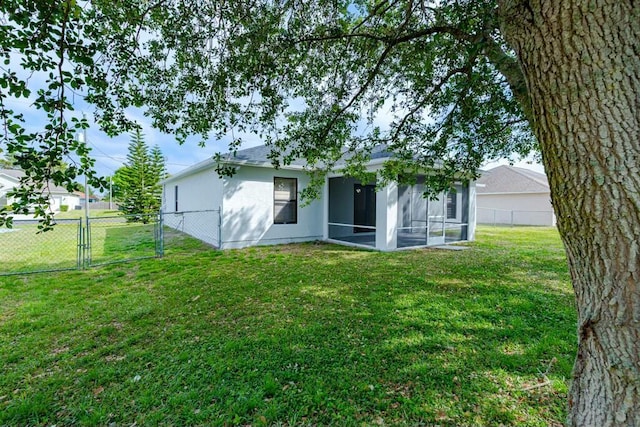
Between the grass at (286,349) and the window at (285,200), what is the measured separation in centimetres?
432

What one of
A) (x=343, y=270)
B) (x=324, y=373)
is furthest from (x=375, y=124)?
(x=324, y=373)

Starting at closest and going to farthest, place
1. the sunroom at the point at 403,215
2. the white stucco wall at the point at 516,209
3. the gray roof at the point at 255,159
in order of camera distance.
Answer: the gray roof at the point at 255,159
the sunroom at the point at 403,215
the white stucco wall at the point at 516,209

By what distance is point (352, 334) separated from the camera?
11.3ft

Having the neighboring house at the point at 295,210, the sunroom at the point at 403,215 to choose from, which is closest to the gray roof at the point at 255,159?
the neighboring house at the point at 295,210

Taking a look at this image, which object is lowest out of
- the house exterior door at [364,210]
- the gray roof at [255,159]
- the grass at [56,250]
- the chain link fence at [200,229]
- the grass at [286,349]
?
the grass at [286,349]

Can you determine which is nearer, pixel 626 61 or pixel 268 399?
pixel 626 61

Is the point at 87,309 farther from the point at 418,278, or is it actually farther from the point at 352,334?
the point at 418,278

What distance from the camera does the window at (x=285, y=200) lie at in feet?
33.0

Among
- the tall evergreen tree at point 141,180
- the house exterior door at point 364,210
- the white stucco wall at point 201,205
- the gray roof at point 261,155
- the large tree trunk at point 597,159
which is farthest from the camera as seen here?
the tall evergreen tree at point 141,180

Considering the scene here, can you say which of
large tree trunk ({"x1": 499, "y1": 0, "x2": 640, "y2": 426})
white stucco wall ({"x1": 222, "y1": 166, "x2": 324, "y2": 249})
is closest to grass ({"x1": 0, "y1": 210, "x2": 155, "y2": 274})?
white stucco wall ({"x1": 222, "y1": 166, "x2": 324, "y2": 249})

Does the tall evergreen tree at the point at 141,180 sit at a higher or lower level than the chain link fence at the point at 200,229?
higher

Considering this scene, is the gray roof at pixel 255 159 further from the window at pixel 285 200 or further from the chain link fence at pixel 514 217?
the chain link fence at pixel 514 217

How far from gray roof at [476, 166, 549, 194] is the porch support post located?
13.5 meters

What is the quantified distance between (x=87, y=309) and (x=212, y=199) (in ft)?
19.8
